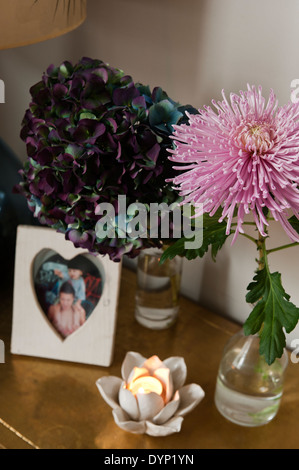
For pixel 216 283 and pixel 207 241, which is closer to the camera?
pixel 207 241

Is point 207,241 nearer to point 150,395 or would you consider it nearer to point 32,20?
point 150,395

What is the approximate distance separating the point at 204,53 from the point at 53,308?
15.8 inches

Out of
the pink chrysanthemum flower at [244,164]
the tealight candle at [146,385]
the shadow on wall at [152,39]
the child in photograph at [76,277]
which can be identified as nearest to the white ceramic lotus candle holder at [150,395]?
the tealight candle at [146,385]

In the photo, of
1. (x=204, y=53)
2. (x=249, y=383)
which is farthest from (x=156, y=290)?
(x=204, y=53)

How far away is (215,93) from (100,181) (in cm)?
26

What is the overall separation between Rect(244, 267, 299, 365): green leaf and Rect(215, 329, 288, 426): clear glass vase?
0.41 feet

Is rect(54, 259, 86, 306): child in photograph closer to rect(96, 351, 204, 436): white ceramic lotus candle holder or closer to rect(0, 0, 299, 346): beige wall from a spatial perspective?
rect(96, 351, 204, 436): white ceramic lotus candle holder

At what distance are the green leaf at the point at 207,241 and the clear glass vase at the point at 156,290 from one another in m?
0.25

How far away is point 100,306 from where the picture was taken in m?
0.80

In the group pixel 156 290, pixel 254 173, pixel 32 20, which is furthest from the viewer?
pixel 156 290

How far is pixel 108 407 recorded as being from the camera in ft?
2.47

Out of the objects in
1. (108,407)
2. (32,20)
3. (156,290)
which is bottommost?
(108,407)

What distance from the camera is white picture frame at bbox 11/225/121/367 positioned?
2.60 feet
